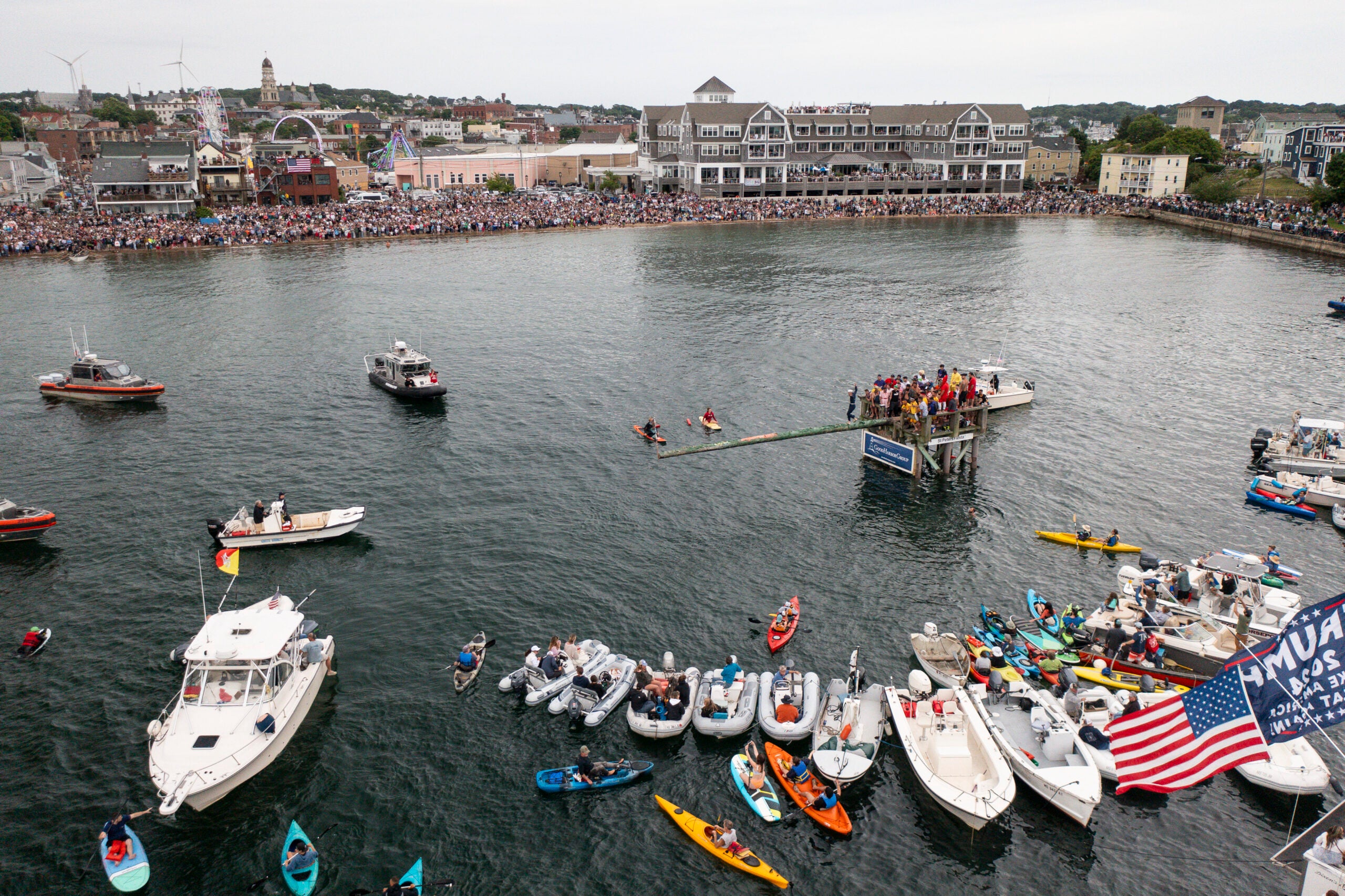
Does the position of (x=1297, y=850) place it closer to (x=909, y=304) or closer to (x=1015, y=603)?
(x=1015, y=603)

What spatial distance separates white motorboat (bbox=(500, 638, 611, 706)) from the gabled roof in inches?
7027

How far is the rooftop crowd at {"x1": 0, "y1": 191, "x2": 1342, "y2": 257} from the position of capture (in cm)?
13450

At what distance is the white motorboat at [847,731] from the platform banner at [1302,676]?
12.0m

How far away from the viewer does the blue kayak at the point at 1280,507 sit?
155 ft

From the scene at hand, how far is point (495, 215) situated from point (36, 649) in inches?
5302

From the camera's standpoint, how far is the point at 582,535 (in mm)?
45375

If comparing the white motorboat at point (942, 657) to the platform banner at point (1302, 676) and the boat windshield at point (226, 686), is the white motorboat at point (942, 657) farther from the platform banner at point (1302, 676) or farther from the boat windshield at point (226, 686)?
the boat windshield at point (226, 686)

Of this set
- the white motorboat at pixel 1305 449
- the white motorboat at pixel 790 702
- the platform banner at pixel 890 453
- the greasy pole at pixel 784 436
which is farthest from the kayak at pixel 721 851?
the white motorboat at pixel 1305 449

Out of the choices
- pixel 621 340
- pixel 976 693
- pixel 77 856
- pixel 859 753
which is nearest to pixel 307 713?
pixel 77 856

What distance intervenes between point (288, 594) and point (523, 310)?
6132cm

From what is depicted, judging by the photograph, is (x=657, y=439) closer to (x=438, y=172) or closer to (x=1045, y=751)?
(x=1045, y=751)

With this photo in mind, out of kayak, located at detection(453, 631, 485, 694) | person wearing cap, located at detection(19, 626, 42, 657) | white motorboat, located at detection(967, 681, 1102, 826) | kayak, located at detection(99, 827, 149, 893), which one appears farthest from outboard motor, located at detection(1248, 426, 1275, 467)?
person wearing cap, located at detection(19, 626, 42, 657)

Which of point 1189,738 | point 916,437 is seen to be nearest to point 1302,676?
point 1189,738

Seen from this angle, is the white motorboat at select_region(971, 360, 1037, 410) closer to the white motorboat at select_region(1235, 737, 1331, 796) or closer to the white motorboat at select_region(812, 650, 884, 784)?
the white motorboat at select_region(1235, 737, 1331, 796)
